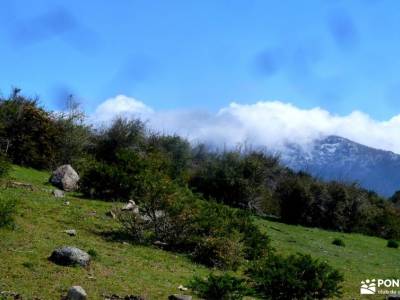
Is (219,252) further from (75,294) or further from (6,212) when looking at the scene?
(75,294)

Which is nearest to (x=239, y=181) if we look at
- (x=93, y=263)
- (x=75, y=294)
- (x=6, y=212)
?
(x=6, y=212)

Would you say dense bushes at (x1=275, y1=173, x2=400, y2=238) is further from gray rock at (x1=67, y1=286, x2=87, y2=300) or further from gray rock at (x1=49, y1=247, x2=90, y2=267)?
gray rock at (x1=67, y1=286, x2=87, y2=300)

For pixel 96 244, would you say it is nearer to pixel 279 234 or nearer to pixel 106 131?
pixel 279 234

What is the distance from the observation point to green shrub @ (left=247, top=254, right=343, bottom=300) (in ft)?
44.4

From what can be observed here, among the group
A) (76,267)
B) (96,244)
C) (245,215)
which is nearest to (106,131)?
(245,215)

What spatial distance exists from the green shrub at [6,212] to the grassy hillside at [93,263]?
0.25 metres

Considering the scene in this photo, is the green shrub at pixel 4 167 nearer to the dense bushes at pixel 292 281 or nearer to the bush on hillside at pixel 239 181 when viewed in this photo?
the dense bushes at pixel 292 281

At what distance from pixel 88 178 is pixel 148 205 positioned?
358 inches

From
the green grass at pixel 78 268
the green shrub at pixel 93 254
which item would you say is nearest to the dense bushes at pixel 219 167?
the green grass at pixel 78 268

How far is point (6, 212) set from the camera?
15852mm

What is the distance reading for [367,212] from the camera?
45.9 metres

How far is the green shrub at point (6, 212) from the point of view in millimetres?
15750

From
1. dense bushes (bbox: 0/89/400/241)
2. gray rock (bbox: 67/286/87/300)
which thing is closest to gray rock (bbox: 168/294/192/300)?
gray rock (bbox: 67/286/87/300)

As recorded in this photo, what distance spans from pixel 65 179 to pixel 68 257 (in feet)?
53.3
